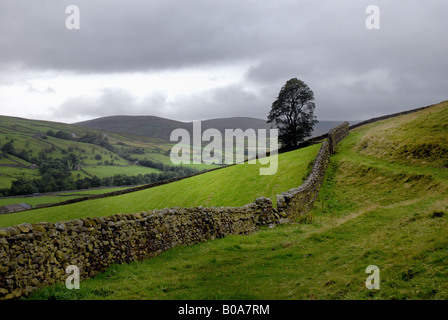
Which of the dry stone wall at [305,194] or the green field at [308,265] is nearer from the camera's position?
the green field at [308,265]

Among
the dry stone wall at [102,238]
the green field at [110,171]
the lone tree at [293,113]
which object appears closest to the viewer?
the dry stone wall at [102,238]

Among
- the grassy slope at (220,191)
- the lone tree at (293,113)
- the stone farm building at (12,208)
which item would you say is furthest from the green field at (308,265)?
the stone farm building at (12,208)

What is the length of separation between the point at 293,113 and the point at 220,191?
27860 mm

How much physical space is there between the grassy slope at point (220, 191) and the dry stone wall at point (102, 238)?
36.2 feet

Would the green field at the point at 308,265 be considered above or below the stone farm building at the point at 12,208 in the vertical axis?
above

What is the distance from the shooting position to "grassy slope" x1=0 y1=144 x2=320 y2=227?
29.8 meters

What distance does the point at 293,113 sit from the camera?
56.5m

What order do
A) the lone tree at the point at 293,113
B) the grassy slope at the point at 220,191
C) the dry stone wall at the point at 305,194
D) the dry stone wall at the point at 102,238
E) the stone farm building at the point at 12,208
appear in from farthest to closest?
the stone farm building at the point at 12,208 → the lone tree at the point at 293,113 → the grassy slope at the point at 220,191 → the dry stone wall at the point at 305,194 → the dry stone wall at the point at 102,238

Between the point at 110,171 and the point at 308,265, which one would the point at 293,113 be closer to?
the point at 308,265

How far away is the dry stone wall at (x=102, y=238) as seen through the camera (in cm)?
764

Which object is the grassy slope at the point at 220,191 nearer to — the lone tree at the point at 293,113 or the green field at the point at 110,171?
the lone tree at the point at 293,113
